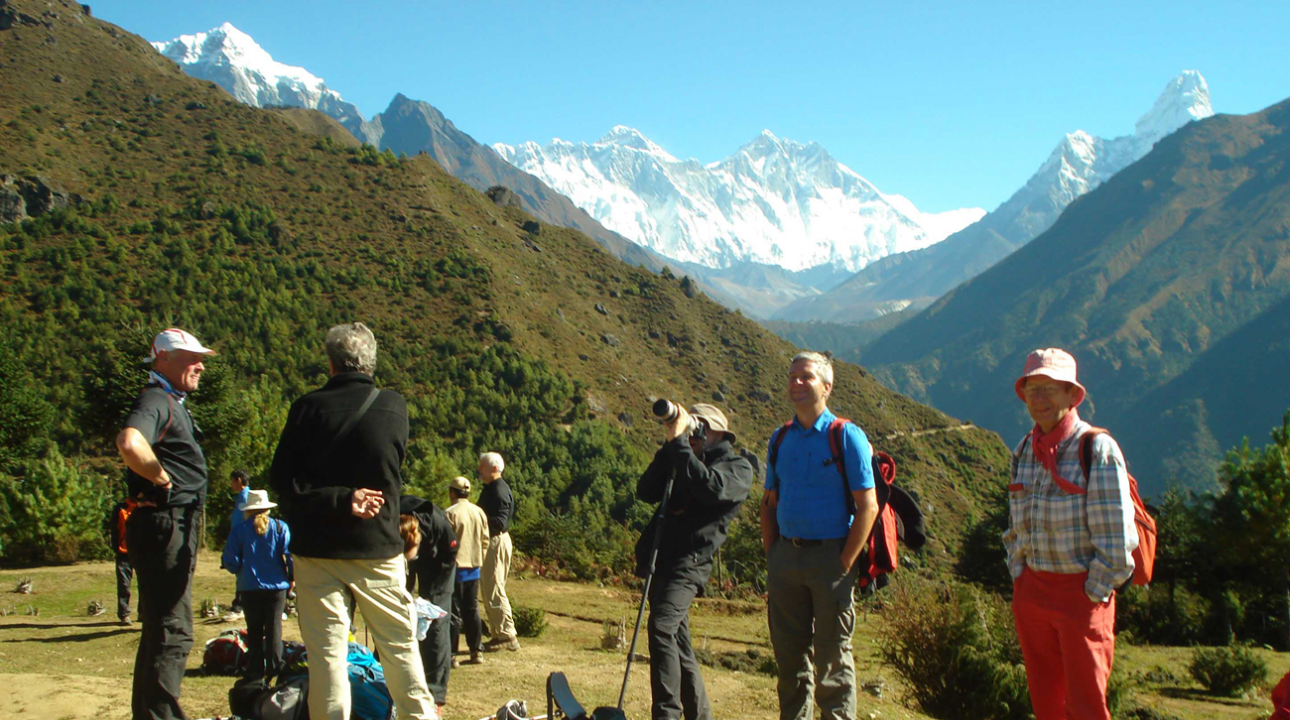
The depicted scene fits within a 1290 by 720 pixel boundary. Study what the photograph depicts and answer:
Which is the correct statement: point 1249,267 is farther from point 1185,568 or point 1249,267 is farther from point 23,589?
point 23,589

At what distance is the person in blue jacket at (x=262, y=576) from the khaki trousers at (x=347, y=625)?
2491 millimetres

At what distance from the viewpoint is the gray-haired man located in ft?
11.2

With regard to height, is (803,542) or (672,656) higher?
(803,542)

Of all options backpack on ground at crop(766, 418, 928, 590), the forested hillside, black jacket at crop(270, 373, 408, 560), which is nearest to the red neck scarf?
backpack on ground at crop(766, 418, 928, 590)

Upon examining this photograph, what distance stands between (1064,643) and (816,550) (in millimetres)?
1116

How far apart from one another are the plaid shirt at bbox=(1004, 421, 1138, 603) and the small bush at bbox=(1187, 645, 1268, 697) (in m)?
10.1

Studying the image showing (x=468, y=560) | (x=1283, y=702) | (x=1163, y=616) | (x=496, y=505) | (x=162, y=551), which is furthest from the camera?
(x=1163, y=616)

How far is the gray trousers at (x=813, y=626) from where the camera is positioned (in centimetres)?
402

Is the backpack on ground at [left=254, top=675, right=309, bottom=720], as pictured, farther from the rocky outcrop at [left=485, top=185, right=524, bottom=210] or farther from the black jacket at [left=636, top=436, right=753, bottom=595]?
the rocky outcrop at [left=485, top=185, right=524, bottom=210]

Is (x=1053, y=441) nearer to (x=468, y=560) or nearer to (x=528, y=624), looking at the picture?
(x=468, y=560)

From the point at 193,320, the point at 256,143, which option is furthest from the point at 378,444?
the point at 256,143

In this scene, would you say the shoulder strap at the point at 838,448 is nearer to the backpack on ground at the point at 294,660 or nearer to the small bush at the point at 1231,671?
the backpack on ground at the point at 294,660

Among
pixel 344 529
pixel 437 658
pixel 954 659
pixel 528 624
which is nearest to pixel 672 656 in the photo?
pixel 437 658

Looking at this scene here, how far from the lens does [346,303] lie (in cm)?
5216
